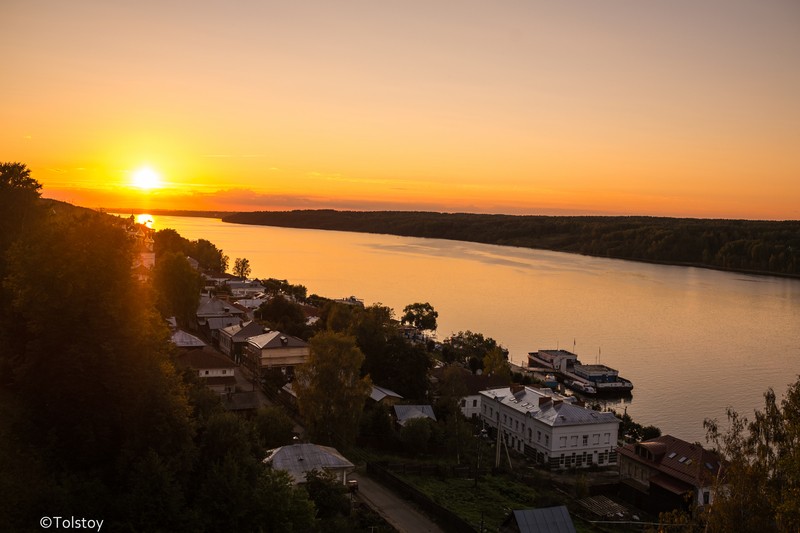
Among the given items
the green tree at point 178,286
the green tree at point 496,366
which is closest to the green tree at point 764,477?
the green tree at point 496,366

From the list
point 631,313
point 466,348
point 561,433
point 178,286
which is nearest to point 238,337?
point 178,286

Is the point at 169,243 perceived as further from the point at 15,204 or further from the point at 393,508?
the point at 393,508

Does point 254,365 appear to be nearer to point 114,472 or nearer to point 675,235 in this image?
point 114,472

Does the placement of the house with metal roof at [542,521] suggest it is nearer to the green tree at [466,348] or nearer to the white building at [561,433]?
the white building at [561,433]

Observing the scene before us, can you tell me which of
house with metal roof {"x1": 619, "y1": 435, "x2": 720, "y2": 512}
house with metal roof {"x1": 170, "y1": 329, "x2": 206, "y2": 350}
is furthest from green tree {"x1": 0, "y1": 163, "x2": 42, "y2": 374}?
house with metal roof {"x1": 619, "y1": 435, "x2": 720, "y2": 512}

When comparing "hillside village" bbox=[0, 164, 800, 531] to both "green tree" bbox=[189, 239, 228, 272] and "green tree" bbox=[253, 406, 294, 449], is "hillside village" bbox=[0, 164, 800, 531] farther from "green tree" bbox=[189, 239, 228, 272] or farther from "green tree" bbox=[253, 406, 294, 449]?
"green tree" bbox=[189, 239, 228, 272]
